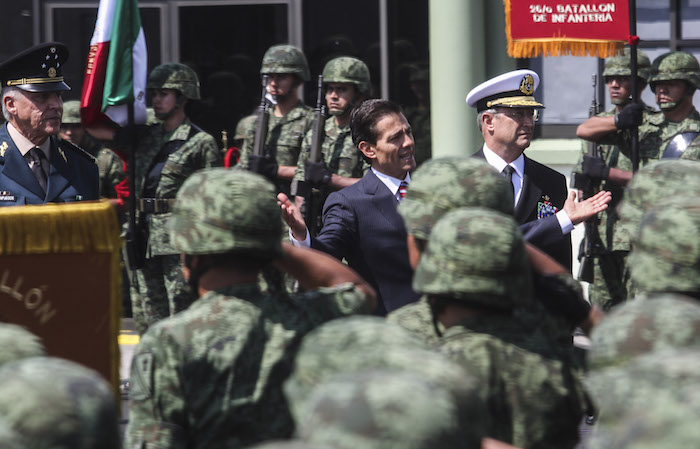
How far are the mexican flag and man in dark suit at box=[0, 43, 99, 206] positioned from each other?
1.64 metres

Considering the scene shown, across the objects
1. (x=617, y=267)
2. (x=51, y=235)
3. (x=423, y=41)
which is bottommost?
(x=617, y=267)

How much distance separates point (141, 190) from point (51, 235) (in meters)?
3.71

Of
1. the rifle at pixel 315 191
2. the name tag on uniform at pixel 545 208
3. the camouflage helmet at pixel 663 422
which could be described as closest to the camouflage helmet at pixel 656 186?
the name tag on uniform at pixel 545 208

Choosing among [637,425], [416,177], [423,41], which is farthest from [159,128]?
[637,425]

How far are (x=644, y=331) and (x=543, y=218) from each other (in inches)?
94.6

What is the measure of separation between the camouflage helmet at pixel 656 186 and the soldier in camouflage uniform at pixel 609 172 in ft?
11.4

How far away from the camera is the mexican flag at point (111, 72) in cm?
738

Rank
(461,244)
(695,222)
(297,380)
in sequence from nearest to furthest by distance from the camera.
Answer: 1. (297,380)
2. (461,244)
3. (695,222)

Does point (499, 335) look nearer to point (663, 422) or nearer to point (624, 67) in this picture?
point (663, 422)

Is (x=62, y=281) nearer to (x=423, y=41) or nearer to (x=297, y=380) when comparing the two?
(x=297, y=380)

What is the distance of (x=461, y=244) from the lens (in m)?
2.79

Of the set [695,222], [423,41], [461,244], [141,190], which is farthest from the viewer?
[423,41]

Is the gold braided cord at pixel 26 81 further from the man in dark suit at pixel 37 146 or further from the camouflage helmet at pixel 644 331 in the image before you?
the camouflage helmet at pixel 644 331

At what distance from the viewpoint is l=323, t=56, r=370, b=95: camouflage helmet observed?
8336mm
